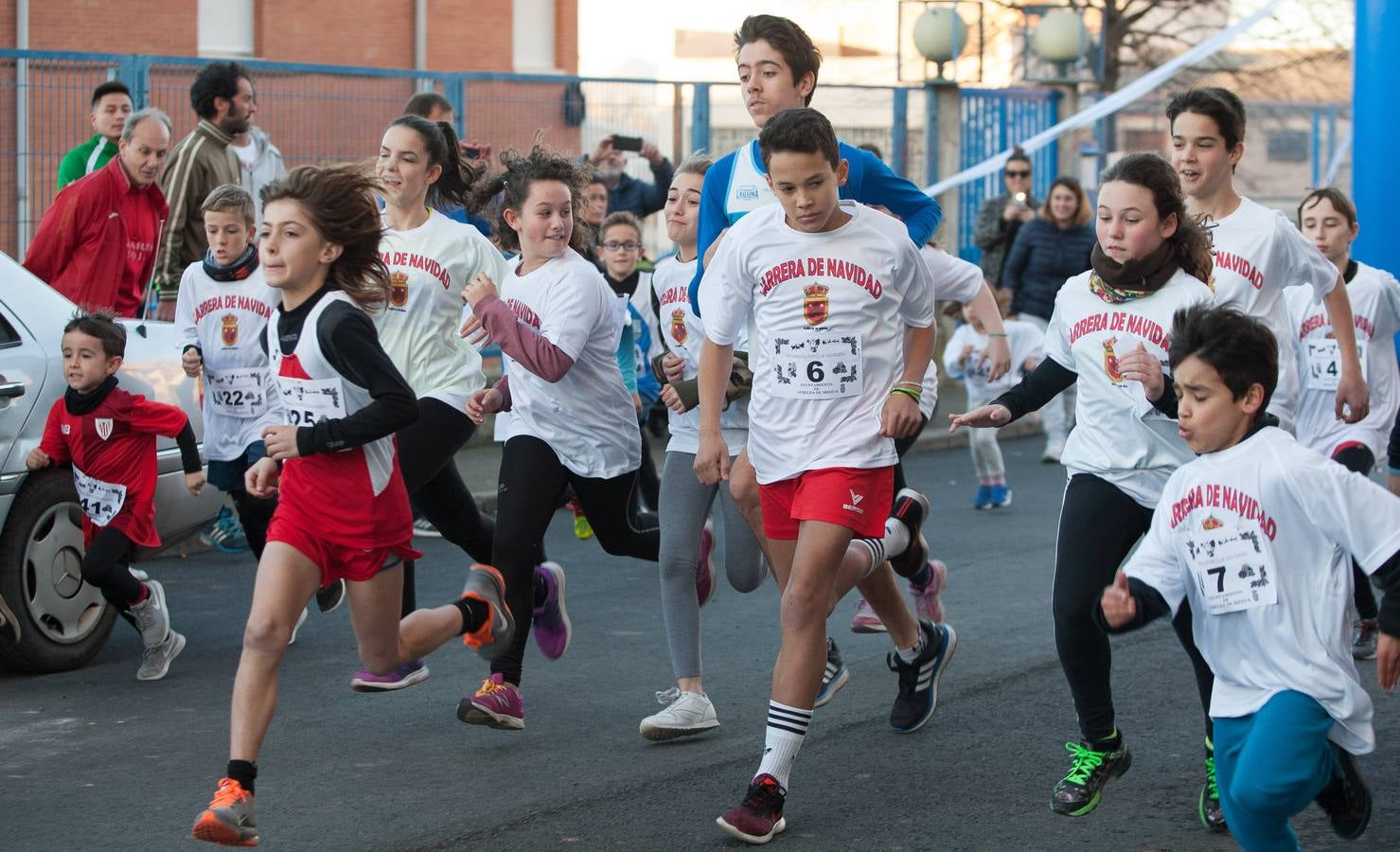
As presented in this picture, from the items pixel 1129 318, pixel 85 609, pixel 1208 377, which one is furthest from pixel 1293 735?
pixel 85 609

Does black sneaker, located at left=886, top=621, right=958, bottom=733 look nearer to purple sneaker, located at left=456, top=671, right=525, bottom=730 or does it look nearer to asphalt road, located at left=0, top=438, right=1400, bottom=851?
asphalt road, located at left=0, top=438, right=1400, bottom=851

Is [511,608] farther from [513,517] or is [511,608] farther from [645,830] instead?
[645,830]

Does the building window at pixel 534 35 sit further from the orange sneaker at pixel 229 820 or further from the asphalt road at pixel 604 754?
the orange sneaker at pixel 229 820

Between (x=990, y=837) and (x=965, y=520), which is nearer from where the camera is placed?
(x=990, y=837)

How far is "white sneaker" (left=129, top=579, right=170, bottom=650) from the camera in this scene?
6.84 m

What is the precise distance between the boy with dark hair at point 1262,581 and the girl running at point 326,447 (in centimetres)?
198

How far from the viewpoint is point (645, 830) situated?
494 centimetres

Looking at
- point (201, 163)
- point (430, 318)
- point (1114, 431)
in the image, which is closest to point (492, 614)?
point (430, 318)

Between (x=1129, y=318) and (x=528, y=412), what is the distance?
2.06m

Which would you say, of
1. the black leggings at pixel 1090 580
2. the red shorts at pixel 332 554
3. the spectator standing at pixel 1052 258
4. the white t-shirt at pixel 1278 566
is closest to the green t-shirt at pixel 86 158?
the red shorts at pixel 332 554

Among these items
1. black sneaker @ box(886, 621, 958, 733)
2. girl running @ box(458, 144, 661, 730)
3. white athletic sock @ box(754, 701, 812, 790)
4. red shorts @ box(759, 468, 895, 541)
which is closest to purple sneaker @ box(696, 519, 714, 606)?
girl running @ box(458, 144, 661, 730)

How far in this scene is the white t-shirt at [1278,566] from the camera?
13.3 ft

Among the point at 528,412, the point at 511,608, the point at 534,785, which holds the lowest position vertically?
the point at 534,785

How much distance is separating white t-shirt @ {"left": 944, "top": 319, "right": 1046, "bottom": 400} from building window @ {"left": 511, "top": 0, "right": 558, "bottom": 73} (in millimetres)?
13215
